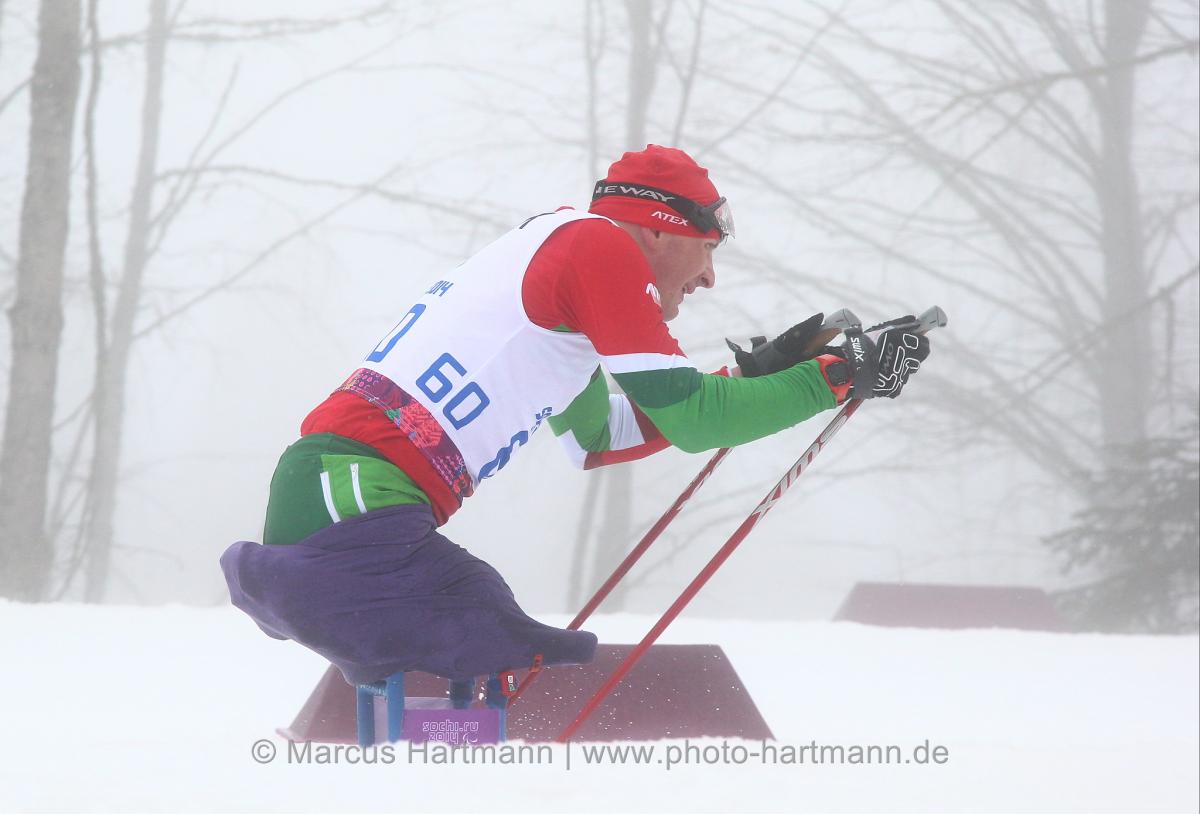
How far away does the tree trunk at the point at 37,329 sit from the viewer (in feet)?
20.7

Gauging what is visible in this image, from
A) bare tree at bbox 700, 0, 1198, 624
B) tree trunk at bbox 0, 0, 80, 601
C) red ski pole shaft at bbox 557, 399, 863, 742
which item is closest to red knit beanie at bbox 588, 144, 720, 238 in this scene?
red ski pole shaft at bbox 557, 399, 863, 742

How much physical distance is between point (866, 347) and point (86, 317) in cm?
724

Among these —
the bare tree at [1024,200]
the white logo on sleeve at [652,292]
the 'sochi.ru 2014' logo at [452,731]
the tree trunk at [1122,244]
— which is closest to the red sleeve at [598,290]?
the white logo on sleeve at [652,292]

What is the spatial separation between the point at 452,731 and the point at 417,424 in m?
0.47

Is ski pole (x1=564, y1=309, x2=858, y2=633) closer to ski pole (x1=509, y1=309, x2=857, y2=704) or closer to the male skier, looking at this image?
ski pole (x1=509, y1=309, x2=857, y2=704)

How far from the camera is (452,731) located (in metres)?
1.63

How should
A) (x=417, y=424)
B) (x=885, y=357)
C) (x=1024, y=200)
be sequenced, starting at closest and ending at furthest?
(x=417, y=424) < (x=885, y=357) < (x=1024, y=200)

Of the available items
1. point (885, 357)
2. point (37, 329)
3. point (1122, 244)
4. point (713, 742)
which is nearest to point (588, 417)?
point (885, 357)

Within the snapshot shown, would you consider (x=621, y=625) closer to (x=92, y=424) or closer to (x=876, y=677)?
(x=876, y=677)

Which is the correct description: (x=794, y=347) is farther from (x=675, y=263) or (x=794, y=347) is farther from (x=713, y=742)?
(x=713, y=742)

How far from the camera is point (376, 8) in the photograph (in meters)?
7.91

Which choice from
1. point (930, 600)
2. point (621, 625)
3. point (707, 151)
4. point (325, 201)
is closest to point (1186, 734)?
point (621, 625)

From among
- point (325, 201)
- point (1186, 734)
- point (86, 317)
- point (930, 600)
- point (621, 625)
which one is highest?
point (325, 201)

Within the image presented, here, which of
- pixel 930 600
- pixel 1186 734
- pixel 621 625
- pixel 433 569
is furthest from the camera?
pixel 930 600
